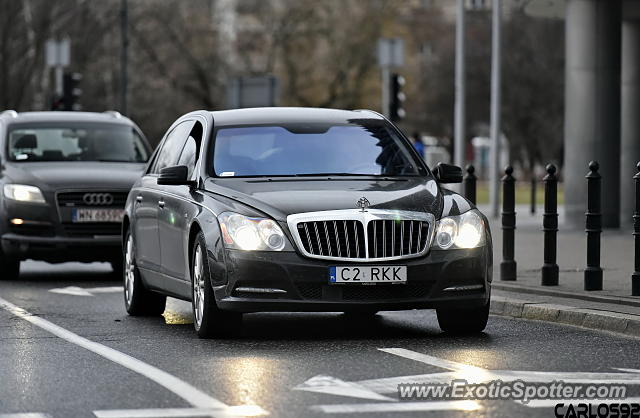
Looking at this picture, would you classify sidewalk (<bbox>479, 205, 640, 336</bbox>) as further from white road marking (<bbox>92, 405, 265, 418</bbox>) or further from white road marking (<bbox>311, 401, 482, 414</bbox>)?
white road marking (<bbox>92, 405, 265, 418</bbox>)

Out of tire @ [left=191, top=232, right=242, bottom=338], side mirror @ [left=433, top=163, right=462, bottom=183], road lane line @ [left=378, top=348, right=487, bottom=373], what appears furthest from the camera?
side mirror @ [left=433, top=163, right=462, bottom=183]

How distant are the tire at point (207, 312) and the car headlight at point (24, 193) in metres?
6.73

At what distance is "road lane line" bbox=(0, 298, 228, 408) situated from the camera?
8609 millimetres

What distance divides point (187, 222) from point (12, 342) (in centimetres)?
153

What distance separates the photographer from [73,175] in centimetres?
1852

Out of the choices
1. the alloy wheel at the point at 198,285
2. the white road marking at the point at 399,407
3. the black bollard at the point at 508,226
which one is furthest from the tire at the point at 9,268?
the white road marking at the point at 399,407

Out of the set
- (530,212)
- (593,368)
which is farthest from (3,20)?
(593,368)

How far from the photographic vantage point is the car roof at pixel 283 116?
12938mm

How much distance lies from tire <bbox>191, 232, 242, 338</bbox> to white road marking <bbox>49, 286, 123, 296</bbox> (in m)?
4.61

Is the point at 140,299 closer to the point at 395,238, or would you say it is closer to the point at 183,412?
the point at 395,238

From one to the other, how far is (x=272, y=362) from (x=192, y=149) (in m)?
3.19

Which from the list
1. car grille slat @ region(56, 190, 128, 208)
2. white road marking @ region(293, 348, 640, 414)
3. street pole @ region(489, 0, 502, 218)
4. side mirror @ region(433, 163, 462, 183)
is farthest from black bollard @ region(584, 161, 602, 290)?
street pole @ region(489, 0, 502, 218)

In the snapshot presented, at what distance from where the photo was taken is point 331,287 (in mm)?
11297

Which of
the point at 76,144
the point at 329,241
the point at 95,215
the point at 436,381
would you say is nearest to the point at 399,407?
the point at 436,381
